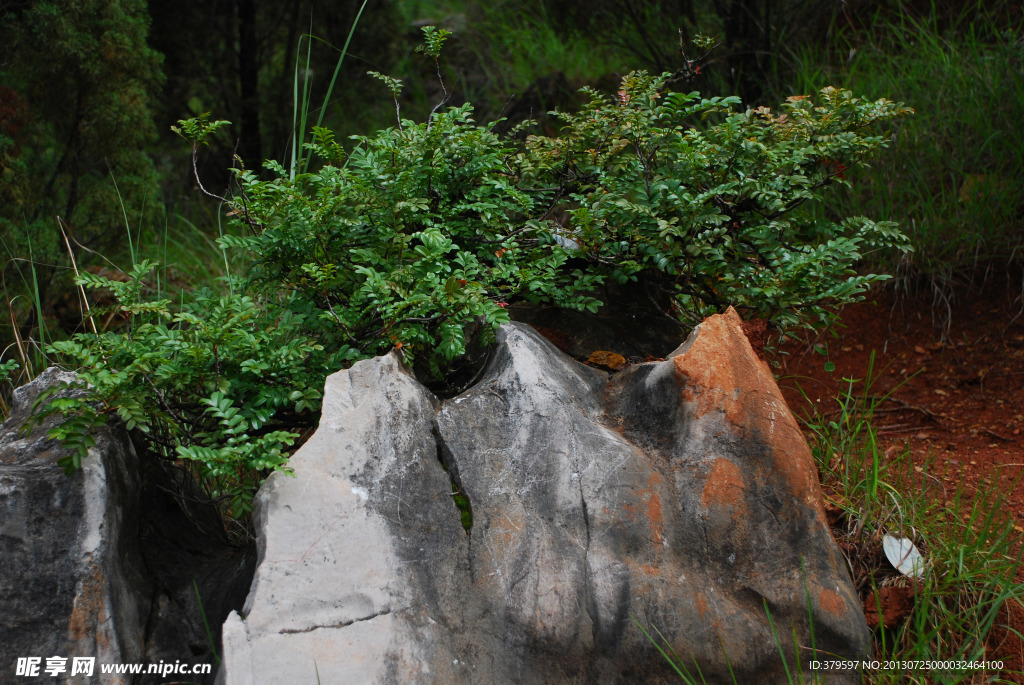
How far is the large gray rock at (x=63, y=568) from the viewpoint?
1.88m

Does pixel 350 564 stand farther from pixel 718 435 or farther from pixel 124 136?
pixel 124 136

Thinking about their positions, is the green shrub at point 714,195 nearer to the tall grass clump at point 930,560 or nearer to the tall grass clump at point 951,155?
the tall grass clump at point 930,560

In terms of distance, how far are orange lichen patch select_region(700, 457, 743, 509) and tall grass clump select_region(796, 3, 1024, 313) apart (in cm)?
237

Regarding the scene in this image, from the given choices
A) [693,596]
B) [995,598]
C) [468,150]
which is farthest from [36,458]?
[995,598]

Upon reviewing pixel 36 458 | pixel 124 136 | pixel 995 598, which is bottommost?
pixel 995 598

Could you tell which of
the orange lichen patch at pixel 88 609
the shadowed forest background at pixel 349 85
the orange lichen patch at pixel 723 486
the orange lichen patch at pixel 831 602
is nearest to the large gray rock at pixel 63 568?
the orange lichen patch at pixel 88 609

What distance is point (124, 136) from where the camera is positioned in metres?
4.33

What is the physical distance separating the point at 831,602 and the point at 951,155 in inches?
121

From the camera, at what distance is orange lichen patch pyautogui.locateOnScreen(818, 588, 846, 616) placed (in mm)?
1942

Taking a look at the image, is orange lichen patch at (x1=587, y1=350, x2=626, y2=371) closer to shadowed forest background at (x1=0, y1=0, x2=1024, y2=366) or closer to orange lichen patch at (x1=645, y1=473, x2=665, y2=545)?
orange lichen patch at (x1=645, y1=473, x2=665, y2=545)

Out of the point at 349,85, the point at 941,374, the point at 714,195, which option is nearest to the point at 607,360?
the point at 714,195

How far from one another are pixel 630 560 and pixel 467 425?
21.2 inches

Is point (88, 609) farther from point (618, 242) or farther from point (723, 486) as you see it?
point (618, 242)

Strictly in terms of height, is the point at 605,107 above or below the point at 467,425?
above
